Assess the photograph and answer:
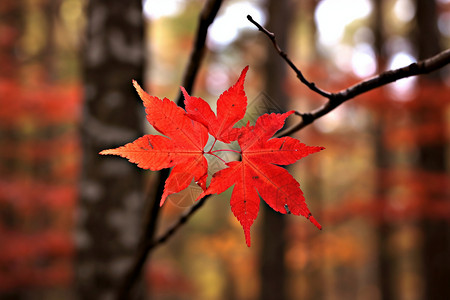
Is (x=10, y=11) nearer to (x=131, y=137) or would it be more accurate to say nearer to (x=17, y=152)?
(x=17, y=152)

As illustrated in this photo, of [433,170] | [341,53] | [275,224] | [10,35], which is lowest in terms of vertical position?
[275,224]

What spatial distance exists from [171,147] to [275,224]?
10.7ft

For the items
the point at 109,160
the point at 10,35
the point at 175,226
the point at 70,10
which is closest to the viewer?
the point at 175,226

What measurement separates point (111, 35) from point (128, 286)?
1.02m

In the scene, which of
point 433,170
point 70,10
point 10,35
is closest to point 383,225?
point 433,170

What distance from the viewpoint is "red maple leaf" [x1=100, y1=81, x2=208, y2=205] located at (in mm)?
451

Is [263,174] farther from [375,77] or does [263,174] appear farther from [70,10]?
[70,10]

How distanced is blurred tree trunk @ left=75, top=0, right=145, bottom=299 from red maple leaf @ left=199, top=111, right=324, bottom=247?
3.49ft

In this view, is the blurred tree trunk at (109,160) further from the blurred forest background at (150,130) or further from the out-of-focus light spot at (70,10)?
the out-of-focus light spot at (70,10)

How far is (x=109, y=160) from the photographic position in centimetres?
145

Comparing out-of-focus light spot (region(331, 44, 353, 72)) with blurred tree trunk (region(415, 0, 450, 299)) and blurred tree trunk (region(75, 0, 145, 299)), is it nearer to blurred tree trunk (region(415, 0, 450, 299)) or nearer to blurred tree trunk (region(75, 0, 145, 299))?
blurred tree trunk (region(415, 0, 450, 299))

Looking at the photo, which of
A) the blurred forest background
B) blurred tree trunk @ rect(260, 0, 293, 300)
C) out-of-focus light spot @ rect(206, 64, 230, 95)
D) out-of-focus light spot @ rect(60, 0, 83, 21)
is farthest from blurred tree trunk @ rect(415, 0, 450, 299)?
out-of-focus light spot @ rect(60, 0, 83, 21)

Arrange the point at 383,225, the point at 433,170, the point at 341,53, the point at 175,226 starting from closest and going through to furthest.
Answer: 1. the point at 175,226
2. the point at 433,170
3. the point at 383,225
4. the point at 341,53

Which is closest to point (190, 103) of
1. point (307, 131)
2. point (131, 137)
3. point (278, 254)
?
point (131, 137)
